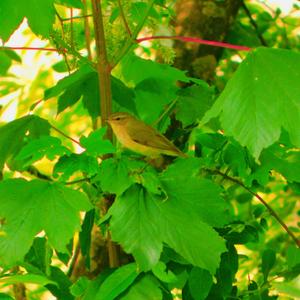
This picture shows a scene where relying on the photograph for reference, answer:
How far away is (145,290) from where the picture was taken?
81cm

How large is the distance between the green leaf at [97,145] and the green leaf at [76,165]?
0.01 metres

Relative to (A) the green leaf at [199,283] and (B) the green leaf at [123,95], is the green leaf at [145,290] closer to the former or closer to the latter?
(A) the green leaf at [199,283]

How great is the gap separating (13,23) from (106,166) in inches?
8.6

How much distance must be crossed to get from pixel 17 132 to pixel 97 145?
28 centimetres

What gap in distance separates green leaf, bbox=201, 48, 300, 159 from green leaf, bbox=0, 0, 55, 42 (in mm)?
248

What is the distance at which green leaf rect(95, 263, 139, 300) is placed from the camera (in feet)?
2.67

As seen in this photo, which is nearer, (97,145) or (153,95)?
(97,145)

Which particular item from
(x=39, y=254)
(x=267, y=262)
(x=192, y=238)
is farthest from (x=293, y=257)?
(x=39, y=254)

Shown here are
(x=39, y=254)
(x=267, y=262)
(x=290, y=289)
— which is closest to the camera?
(x=290, y=289)

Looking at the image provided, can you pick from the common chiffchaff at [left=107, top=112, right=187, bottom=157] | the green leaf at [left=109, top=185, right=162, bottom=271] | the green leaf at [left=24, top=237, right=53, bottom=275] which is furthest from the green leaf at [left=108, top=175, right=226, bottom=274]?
the green leaf at [left=24, top=237, right=53, bottom=275]

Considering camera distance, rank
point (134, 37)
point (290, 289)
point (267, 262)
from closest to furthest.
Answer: point (290, 289)
point (134, 37)
point (267, 262)

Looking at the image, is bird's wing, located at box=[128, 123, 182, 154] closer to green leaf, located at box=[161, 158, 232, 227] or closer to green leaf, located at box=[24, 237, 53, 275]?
green leaf, located at box=[161, 158, 232, 227]

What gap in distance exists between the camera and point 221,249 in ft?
2.56

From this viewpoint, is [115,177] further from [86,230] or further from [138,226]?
[86,230]
